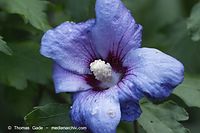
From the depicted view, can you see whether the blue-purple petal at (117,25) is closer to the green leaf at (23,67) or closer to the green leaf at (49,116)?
the green leaf at (49,116)

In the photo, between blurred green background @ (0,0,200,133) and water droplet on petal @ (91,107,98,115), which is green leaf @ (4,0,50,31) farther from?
water droplet on petal @ (91,107,98,115)

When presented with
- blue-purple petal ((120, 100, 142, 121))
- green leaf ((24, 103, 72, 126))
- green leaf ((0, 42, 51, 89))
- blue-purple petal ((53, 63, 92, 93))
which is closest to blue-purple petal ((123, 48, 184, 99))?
blue-purple petal ((120, 100, 142, 121))

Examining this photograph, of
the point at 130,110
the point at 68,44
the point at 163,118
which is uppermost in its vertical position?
the point at 68,44

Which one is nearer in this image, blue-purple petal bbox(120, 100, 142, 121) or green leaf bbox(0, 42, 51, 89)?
blue-purple petal bbox(120, 100, 142, 121)

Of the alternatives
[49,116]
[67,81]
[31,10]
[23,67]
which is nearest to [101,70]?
[67,81]

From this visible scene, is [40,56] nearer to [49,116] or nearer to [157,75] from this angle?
[49,116]
